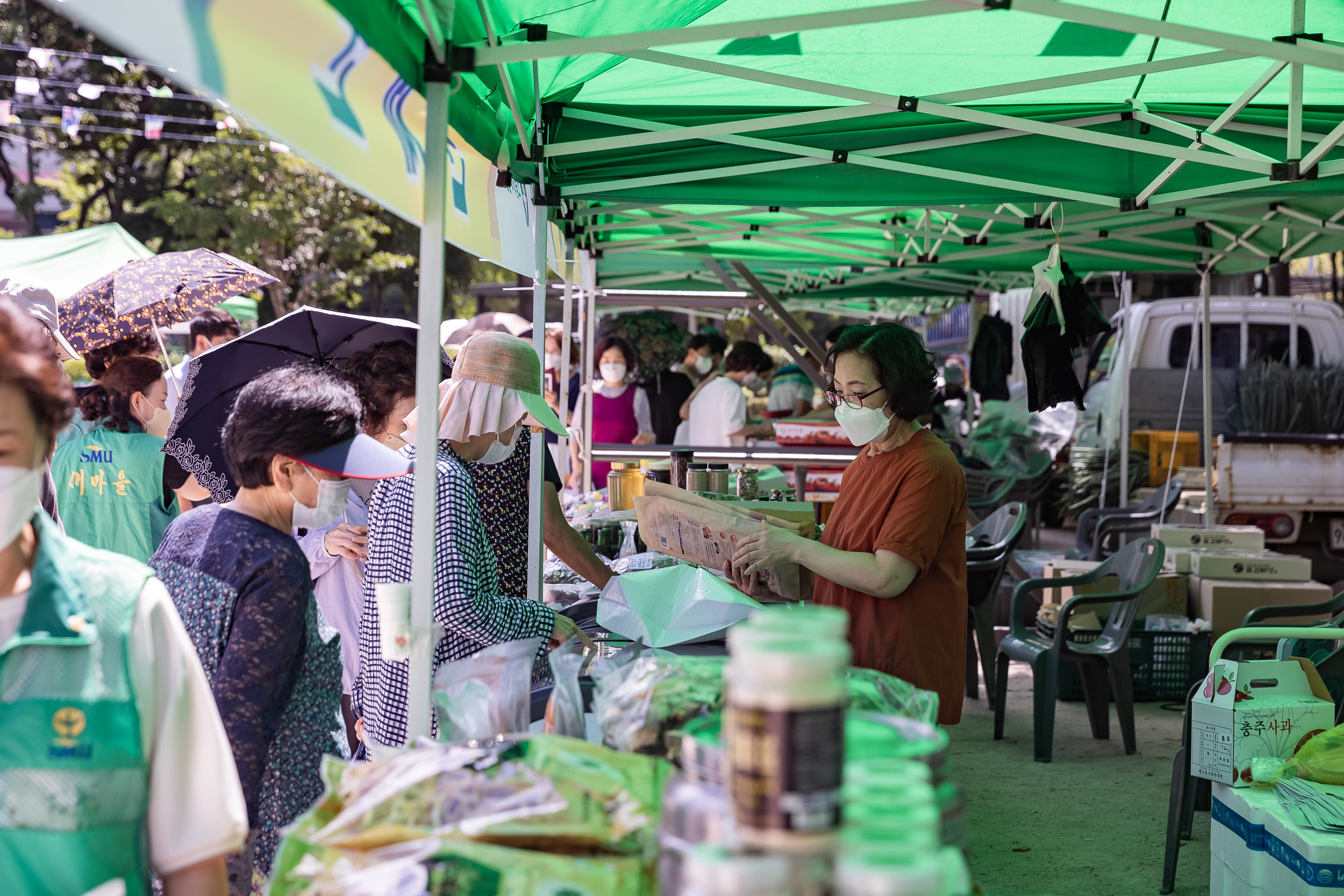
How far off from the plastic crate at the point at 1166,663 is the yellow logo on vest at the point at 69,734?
5332 mm

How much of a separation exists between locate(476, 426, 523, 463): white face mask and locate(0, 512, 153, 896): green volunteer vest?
1.56 m

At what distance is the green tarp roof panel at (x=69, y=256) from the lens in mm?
8359

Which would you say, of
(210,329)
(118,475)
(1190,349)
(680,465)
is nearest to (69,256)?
(210,329)

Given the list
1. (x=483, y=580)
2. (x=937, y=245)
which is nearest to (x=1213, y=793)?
(x=483, y=580)

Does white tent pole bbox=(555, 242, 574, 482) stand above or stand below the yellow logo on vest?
above

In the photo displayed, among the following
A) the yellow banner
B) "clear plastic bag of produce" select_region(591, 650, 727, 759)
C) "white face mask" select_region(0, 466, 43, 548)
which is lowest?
"clear plastic bag of produce" select_region(591, 650, 727, 759)

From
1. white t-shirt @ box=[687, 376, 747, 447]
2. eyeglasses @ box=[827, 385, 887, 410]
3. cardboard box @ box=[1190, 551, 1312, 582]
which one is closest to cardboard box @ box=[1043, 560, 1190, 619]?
cardboard box @ box=[1190, 551, 1312, 582]

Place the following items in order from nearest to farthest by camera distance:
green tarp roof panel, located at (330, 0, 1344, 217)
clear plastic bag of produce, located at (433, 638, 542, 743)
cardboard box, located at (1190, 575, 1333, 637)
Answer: clear plastic bag of produce, located at (433, 638, 542, 743) → green tarp roof panel, located at (330, 0, 1344, 217) → cardboard box, located at (1190, 575, 1333, 637)

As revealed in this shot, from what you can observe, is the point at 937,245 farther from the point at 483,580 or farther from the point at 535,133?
the point at 483,580

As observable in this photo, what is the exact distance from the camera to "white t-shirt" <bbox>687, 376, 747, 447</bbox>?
8062 millimetres

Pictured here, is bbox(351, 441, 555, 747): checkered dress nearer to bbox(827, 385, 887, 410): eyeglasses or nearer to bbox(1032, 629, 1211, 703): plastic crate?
bbox(827, 385, 887, 410): eyeglasses

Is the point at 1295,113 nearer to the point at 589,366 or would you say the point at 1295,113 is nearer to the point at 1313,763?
the point at 1313,763

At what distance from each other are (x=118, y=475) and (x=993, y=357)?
737 cm

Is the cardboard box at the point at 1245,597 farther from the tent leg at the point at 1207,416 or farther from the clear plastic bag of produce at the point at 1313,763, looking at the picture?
the clear plastic bag of produce at the point at 1313,763
